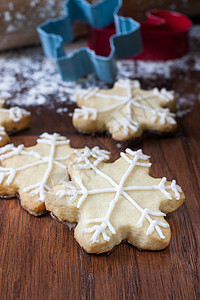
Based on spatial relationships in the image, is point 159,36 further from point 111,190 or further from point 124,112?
point 111,190

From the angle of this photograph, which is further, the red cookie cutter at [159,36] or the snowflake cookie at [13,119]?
the red cookie cutter at [159,36]

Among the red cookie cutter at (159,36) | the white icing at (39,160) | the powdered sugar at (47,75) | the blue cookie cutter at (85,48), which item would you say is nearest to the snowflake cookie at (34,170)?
the white icing at (39,160)

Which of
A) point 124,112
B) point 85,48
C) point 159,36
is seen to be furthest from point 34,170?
point 159,36

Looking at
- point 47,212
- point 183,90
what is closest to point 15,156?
point 47,212

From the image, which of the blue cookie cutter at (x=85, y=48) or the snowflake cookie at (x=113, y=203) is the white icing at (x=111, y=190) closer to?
the snowflake cookie at (x=113, y=203)

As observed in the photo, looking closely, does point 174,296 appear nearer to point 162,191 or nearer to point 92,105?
point 162,191

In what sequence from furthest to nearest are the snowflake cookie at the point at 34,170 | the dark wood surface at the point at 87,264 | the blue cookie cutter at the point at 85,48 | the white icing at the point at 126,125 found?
the blue cookie cutter at the point at 85,48, the white icing at the point at 126,125, the snowflake cookie at the point at 34,170, the dark wood surface at the point at 87,264

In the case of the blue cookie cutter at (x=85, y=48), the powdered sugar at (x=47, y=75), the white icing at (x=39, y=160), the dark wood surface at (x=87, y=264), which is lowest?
the dark wood surface at (x=87, y=264)
